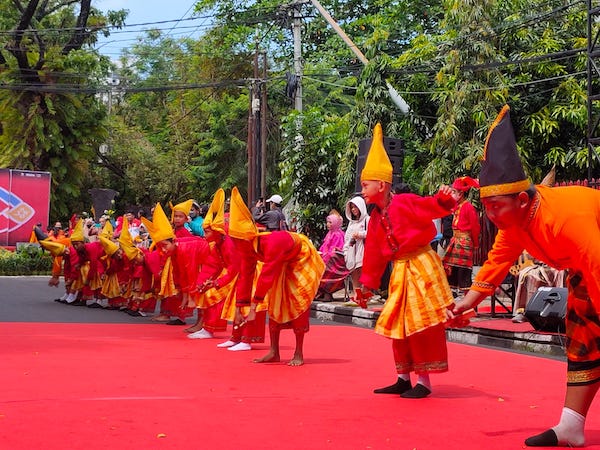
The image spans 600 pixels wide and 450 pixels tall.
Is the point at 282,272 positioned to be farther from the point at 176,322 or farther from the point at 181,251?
the point at 176,322

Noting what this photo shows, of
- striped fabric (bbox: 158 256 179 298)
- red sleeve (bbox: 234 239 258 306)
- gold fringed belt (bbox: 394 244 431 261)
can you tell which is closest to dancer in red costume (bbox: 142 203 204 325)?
striped fabric (bbox: 158 256 179 298)

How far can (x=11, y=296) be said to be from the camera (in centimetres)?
2022

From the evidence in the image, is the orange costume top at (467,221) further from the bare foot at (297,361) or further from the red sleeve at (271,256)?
the bare foot at (297,361)

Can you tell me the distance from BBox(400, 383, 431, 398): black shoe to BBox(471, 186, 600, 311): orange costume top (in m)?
2.00

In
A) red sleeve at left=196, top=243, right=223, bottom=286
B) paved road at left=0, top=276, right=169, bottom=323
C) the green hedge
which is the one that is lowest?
the green hedge

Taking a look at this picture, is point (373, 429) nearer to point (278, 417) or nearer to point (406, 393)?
point (278, 417)

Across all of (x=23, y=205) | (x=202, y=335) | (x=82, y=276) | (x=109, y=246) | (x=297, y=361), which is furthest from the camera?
(x=23, y=205)

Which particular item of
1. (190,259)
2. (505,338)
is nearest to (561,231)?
(505,338)

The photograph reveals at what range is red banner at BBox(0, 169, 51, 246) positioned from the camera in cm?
3216

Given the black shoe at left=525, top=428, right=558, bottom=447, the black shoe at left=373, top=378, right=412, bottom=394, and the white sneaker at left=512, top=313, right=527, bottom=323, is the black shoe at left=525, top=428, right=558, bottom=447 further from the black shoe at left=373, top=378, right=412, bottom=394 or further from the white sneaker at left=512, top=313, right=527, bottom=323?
the white sneaker at left=512, top=313, right=527, bottom=323

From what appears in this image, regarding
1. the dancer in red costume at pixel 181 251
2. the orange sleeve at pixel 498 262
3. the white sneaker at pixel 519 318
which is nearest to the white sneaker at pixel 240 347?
the dancer in red costume at pixel 181 251

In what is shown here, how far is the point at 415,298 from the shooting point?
7496mm

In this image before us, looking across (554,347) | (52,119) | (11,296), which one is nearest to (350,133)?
(11,296)

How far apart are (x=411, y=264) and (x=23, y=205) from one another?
26.8 metres
